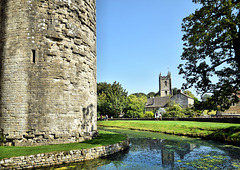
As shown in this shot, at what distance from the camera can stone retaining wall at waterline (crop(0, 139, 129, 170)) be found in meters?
6.59

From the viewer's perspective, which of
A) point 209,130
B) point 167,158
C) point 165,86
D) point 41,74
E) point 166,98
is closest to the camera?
point 167,158

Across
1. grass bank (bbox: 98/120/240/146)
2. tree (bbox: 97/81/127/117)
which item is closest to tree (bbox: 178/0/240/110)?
grass bank (bbox: 98/120/240/146)

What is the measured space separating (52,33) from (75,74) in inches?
95.6

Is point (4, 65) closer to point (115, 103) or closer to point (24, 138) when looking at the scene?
point (24, 138)

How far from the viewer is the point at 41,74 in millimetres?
9188

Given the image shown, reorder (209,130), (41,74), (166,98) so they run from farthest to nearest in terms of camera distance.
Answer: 1. (166,98)
2. (209,130)
3. (41,74)

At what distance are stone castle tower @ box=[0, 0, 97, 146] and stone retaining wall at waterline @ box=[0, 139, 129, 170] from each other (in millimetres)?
1632

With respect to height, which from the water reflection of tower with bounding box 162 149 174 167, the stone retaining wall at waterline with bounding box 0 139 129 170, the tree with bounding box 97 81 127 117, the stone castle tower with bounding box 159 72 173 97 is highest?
the stone castle tower with bounding box 159 72 173 97

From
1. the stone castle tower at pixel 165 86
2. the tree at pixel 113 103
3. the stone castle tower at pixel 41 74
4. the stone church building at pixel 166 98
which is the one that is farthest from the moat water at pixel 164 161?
the stone castle tower at pixel 165 86

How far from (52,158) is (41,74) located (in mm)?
4132

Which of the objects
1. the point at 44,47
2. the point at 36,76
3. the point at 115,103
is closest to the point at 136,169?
the point at 36,76

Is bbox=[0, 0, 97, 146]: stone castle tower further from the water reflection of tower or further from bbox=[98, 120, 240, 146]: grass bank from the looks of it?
bbox=[98, 120, 240, 146]: grass bank

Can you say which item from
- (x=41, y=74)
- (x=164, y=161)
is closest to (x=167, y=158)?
(x=164, y=161)

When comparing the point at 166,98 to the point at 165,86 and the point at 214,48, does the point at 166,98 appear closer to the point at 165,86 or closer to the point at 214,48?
the point at 165,86
